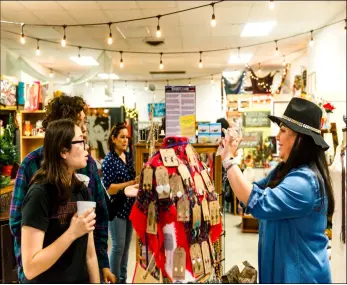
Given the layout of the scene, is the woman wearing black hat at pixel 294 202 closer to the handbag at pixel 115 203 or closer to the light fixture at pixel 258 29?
the handbag at pixel 115 203

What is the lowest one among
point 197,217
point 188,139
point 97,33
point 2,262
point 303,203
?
point 2,262

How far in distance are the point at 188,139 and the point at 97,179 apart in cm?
58

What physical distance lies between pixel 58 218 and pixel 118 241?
6.69 feet

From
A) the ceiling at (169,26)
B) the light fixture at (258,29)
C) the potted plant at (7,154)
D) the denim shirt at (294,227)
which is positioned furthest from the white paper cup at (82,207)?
the light fixture at (258,29)

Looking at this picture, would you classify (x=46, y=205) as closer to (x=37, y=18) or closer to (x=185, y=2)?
(x=185, y=2)

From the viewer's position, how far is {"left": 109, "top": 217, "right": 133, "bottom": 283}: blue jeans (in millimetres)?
3434

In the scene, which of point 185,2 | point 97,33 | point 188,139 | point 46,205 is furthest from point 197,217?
point 97,33

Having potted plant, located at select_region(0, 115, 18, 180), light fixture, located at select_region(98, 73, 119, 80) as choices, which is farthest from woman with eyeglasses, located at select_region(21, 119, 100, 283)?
light fixture, located at select_region(98, 73, 119, 80)

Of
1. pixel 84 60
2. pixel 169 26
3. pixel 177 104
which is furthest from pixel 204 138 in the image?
pixel 84 60

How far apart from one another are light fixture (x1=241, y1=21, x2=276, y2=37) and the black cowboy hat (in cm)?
564

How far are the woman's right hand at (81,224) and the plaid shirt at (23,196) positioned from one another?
33 centimetres

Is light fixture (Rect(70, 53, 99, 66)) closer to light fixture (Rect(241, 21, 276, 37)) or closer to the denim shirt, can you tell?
light fixture (Rect(241, 21, 276, 37))

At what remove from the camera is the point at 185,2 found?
19.1 feet

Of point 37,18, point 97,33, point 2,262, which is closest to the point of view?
point 2,262
